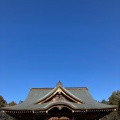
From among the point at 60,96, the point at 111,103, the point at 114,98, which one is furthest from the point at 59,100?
the point at 114,98

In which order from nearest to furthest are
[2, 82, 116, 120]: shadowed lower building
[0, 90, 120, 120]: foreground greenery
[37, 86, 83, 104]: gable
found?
[2, 82, 116, 120]: shadowed lower building → [37, 86, 83, 104]: gable → [0, 90, 120, 120]: foreground greenery

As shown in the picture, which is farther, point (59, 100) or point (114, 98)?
point (114, 98)

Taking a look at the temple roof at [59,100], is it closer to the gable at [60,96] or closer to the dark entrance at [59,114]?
the gable at [60,96]

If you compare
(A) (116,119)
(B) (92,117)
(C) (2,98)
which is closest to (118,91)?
(A) (116,119)

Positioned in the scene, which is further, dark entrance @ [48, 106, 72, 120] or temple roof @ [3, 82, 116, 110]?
dark entrance @ [48, 106, 72, 120]

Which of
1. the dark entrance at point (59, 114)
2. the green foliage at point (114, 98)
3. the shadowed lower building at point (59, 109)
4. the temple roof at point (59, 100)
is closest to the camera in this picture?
the shadowed lower building at point (59, 109)

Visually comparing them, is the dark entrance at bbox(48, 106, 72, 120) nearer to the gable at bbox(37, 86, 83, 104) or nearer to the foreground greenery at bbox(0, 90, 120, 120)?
the gable at bbox(37, 86, 83, 104)

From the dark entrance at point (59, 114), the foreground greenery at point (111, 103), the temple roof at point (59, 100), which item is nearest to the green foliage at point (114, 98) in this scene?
the foreground greenery at point (111, 103)

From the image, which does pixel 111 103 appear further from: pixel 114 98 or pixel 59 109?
pixel 59 109

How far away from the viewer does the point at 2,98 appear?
6925 cm

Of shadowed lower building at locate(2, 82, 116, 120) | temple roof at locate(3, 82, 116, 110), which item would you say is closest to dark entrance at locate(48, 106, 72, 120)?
shadowed lower building at locate(2, 82, 116, 120)

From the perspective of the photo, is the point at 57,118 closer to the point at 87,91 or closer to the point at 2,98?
the point at 87,91

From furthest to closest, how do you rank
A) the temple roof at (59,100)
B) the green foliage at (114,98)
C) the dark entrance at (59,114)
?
the green foliage at (114,98), the dark entrance at (59,114), the temple roof at (59,100)

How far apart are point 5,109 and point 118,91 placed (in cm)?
7424
